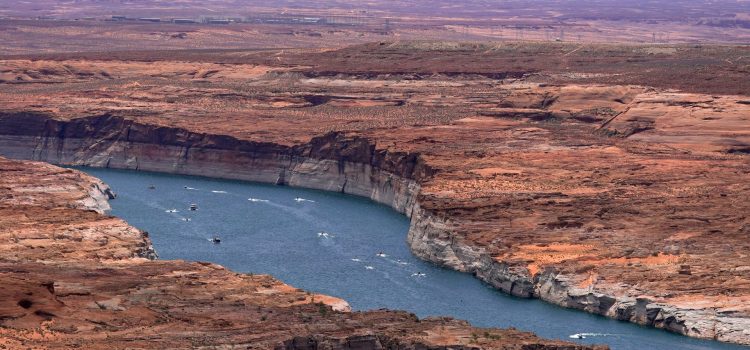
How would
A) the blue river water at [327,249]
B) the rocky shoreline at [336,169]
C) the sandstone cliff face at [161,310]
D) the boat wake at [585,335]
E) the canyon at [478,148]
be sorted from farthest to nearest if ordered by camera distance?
the canyon at [478,148], the rocky shoreline at [336,169], the blue river water at [327,249], the boat wake at [585,335], the sandstone cliff face at [161,310]

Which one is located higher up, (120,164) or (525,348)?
(525,348)

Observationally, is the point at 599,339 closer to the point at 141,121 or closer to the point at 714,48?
the point at 141,121

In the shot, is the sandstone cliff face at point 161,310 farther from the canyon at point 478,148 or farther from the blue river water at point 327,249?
the blue river water at point 327,249

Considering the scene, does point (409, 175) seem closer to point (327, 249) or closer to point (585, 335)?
point (327, 249)

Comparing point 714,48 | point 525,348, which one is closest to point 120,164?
point 714,48

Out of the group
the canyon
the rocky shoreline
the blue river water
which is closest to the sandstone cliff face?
the canyon

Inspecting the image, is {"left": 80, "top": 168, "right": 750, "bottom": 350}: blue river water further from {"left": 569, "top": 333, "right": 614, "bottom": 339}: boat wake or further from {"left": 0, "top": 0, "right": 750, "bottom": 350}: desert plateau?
{"left": 0, "top": 0, "right": 750, "bottom": 350}: desert plateau

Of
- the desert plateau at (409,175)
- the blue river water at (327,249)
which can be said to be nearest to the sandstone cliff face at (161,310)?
the desert plateau at (409,175)
